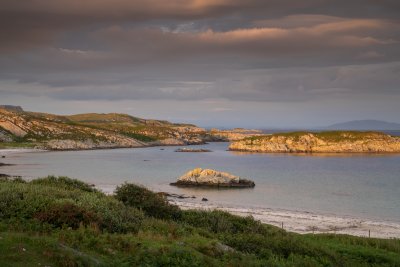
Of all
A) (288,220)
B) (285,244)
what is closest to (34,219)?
(285,244)

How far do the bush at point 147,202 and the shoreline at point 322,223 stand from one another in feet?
50.5

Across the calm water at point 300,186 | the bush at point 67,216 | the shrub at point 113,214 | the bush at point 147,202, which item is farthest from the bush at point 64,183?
the calm water at point 300,186

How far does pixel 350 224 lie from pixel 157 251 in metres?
42.7

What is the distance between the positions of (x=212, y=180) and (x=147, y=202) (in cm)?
6889

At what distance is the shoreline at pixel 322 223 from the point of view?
157 feet

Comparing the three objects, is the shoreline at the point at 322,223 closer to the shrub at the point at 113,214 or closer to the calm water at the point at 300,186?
the calm water at the point at 300,186

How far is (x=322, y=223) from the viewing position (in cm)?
5400

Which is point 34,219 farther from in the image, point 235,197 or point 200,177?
point 200,177

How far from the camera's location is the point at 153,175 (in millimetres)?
115625

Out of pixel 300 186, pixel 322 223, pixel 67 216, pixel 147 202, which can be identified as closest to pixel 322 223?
pixel 322 223

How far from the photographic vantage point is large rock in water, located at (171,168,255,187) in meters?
95.9

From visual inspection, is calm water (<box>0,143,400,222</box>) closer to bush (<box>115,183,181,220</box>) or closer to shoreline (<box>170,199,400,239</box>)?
shoreline (<box>170,199,400,239</box>)

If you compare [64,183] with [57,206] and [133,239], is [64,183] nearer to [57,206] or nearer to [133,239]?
[57,206]

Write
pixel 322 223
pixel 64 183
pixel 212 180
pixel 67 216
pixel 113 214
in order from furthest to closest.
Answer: pixel 212 180
pixel 322 223
pixel 64 183
pixel 113 214
pixel 67 216
